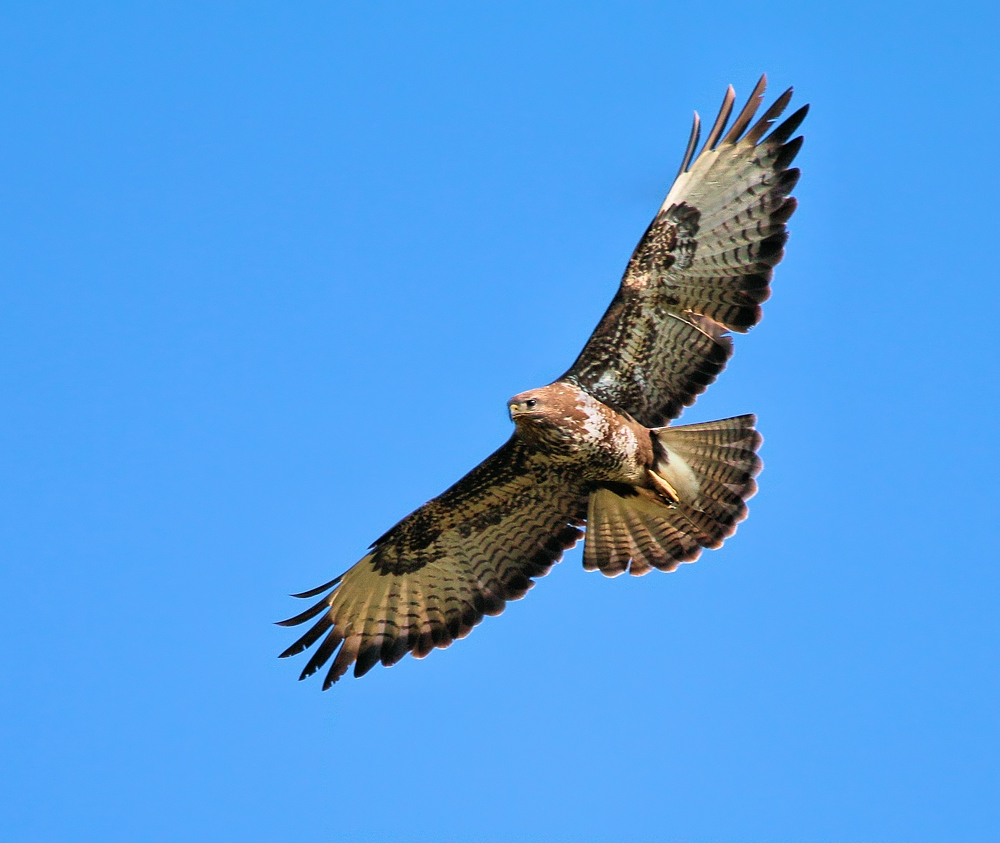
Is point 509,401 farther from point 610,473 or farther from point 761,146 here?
point 761,146

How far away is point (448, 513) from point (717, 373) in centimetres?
234

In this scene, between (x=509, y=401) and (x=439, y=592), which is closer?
(x=509, y=401)

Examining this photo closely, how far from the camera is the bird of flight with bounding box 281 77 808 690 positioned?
35.1ft

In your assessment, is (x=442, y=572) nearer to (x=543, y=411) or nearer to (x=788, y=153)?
(x=543, y=411)

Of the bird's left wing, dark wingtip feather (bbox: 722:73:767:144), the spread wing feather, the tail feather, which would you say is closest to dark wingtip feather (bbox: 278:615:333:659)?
the bird's left wing

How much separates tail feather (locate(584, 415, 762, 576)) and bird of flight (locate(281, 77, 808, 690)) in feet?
0.03

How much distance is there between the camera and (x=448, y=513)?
11656mm

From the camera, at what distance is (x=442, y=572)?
38.7ft

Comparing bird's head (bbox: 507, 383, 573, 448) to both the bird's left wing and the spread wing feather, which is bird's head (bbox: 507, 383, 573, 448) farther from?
the bird's left wing

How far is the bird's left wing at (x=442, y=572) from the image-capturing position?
38.0 ft

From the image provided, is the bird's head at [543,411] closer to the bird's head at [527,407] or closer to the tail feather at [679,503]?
the bird's head at [527,407]

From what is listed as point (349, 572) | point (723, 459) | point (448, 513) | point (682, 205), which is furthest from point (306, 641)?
point (682, 205)

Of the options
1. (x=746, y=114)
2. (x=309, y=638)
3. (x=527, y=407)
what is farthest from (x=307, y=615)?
(x=746, y=114)

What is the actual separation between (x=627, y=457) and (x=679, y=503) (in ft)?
2.14
